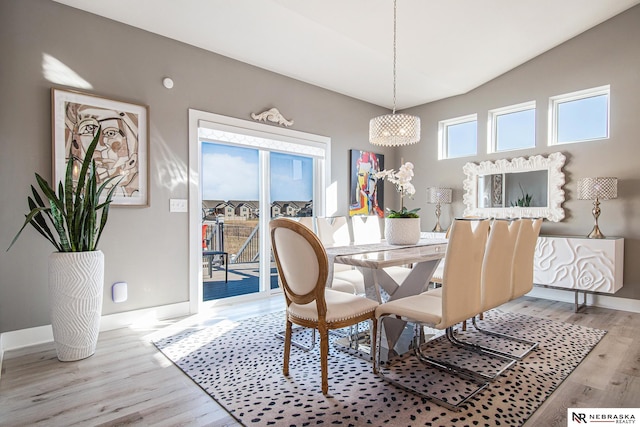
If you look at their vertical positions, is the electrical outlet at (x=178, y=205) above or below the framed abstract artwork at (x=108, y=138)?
below

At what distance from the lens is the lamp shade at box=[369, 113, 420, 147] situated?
9.90ft

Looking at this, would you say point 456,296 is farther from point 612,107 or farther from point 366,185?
point 366,185

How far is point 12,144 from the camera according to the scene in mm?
2590

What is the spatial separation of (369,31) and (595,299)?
3.82 m

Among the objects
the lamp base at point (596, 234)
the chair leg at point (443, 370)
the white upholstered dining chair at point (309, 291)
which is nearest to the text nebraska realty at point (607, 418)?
the chair leg at point (443, 370)

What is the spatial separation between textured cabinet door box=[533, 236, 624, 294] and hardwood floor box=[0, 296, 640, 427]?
0.76 metres

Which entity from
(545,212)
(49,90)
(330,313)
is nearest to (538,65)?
(545,212)

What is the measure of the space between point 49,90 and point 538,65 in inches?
204

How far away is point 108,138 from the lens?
303 centimetres

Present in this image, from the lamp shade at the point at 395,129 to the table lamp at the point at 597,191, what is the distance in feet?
6.67

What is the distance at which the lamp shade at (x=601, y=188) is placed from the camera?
356 centimetres

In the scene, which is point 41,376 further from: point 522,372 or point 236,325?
point 522,372

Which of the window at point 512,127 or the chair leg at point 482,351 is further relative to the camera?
the window at point 512,127

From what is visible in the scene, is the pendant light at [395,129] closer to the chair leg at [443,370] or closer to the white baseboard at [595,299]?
the chair leg at [443,370]
